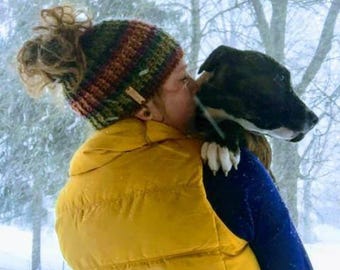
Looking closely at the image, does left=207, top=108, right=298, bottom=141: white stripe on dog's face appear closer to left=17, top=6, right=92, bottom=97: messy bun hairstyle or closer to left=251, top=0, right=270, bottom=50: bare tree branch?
left=17, top=6, right=92, bottom=97: messy bun hairstyle

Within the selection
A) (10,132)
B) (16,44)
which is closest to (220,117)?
(16,44)

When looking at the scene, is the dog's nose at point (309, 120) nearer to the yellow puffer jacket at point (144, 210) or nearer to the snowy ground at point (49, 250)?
the yellow puffer jacket at point (144, 210)

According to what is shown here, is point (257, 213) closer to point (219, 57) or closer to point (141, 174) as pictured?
point (141, 174)

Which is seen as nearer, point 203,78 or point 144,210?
point 144,210

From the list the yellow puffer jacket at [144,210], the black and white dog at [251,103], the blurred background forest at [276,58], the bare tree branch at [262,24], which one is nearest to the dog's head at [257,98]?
the black and white dog at [251,103]

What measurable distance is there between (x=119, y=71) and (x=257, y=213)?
26 cm

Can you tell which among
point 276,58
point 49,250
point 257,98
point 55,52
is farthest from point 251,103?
point 49,250

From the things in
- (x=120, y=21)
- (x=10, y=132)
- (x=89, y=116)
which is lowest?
(x=10, y=132)

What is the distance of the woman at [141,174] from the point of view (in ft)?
2.21

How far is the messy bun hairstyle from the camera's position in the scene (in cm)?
78

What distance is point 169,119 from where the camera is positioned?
0.79 metres

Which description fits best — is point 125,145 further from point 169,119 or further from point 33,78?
point 33,78

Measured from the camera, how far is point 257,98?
79 cm

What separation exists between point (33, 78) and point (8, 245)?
3.77 ft
